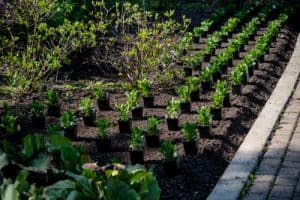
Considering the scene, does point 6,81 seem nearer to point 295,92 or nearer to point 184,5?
point 295,92

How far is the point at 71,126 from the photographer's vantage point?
211 inches

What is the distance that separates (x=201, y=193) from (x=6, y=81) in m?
3.82

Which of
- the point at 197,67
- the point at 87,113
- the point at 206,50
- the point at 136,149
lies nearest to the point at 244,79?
the point at 197,67

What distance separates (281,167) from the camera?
4738mm

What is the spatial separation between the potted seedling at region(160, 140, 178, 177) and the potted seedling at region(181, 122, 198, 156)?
1.32 ft

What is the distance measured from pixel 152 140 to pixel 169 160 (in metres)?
0.68

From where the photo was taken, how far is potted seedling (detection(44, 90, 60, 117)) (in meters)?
6.01

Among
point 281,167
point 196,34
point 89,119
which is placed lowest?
point 281,167

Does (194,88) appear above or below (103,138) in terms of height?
above

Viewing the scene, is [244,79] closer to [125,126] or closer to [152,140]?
[125,126]

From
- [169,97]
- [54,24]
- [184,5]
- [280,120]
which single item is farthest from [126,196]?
[184,5]

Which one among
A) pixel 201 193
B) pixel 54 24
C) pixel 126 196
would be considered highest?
pixel 54 24

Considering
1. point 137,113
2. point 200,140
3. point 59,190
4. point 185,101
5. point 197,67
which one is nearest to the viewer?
point 59,190

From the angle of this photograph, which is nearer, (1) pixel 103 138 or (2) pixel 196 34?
(1) pixel 103 138
